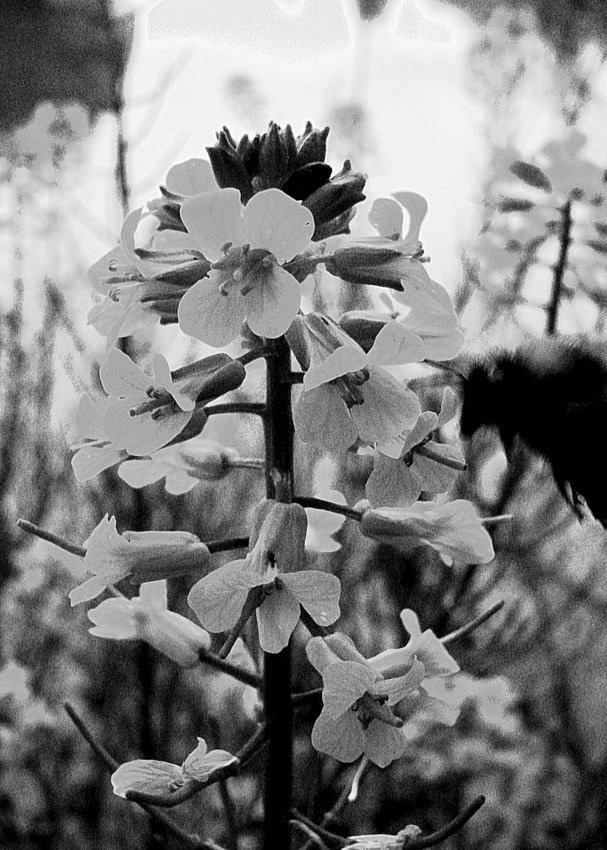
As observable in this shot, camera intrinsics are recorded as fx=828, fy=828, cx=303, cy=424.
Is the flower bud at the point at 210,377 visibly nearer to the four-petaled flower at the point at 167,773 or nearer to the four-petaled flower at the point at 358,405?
the four-petaled flower at the point at 358,405

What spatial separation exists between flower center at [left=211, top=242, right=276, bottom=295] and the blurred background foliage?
0.64 m

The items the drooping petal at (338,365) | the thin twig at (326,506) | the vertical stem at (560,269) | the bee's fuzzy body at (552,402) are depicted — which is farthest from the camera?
the vertical stem at (560,269)

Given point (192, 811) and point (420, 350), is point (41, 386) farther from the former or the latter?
point (420, 350)

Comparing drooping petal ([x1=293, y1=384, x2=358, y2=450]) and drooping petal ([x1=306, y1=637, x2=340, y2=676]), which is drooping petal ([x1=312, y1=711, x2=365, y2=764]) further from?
drooping petal ([x1=293, y1=384, x2=358, y2=450])

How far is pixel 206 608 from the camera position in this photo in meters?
0.42

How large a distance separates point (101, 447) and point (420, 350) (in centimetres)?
21

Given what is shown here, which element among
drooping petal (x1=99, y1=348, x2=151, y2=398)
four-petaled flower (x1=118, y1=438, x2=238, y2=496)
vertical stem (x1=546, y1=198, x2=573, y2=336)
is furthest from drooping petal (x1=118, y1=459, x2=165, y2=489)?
vertical stem (x1=546, y1=198, x2=573, y2=336)

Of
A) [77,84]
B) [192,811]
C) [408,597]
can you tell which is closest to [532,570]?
[408,597]

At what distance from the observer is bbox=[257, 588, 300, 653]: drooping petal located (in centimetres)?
43

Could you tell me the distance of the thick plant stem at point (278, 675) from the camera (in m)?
0.49

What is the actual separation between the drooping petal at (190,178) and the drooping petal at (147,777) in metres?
0.33

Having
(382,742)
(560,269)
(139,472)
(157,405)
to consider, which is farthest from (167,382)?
(560,269)

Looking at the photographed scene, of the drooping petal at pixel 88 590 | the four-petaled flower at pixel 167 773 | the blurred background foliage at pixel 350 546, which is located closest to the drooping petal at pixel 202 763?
the four-petaled flower at pixel 167 773

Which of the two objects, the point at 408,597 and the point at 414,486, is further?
the point at 408,597
